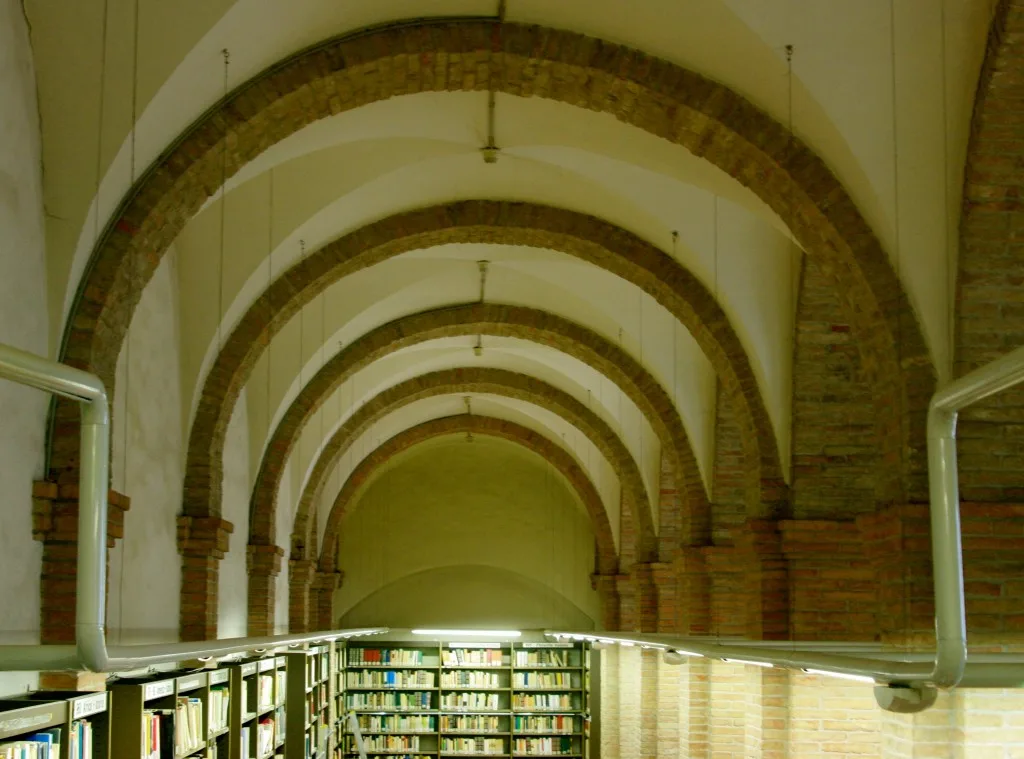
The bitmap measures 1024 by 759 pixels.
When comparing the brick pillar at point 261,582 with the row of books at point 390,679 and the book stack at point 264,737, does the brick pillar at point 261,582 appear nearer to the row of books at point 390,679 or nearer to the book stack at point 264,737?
the book stack at point 264,737

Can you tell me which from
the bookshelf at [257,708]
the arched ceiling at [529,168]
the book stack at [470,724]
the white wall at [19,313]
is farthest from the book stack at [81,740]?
the book stack at [470,724]

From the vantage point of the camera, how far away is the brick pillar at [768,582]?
9.97m

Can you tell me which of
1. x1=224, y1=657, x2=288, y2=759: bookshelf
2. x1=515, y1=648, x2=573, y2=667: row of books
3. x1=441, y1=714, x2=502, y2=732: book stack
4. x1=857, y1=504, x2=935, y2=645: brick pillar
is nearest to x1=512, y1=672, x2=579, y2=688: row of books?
x1=515, y1=648, x2=573, y2=667: row of books

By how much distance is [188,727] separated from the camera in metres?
8.45

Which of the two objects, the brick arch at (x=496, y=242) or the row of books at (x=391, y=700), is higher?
the brick arch at (x=496, y=242)

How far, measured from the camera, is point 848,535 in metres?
9.86

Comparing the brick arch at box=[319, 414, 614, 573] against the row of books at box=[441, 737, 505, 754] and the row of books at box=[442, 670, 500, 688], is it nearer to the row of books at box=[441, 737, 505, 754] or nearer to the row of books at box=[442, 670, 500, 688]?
the row of books at box=[442, 670, 500, 688]

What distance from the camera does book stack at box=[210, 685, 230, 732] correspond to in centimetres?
941

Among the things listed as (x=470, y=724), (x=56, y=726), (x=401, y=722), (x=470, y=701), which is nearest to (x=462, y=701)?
(x=470, y=701)

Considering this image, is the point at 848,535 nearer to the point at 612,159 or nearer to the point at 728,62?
the point at 612,159

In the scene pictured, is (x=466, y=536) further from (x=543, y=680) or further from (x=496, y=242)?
(x=496, y=242)

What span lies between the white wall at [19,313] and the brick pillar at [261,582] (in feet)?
22.5

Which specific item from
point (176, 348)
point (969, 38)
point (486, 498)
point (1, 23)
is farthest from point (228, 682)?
→ point (486, 498)

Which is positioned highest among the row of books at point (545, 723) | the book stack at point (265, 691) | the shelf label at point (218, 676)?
the shelf label at point (218, 676)
